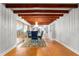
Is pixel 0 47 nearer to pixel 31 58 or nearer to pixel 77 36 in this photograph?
pixel 31 58

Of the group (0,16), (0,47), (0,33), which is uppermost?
(0,16)

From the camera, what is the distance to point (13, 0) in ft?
9.57

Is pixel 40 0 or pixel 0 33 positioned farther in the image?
pixel 0 33

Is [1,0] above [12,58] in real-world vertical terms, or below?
above

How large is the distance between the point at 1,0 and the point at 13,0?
0.25m

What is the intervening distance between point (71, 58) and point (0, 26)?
286 centimetres

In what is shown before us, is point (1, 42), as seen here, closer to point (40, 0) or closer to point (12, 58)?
point (12, 58)

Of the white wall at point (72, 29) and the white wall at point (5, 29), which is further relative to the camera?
the white wall at point (72, 29)

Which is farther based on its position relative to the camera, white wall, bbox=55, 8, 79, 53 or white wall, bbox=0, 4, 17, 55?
white wall, bbox=55, 8, 79, 53

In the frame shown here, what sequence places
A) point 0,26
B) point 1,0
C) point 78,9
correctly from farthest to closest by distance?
point 78,9 → point 0,26 → point 1,0

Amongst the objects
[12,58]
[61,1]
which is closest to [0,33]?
[12,58]

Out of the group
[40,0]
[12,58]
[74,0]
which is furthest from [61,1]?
[12,58]

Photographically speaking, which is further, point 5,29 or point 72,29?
point 72,29

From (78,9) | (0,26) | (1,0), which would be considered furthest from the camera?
(78,9)
